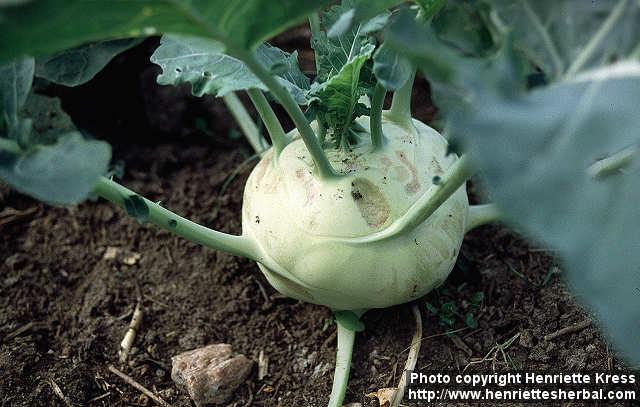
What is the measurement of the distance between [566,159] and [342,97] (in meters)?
0.52

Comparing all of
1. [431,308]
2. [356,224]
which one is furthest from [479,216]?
[356,224]

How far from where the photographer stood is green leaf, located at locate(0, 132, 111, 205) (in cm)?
81

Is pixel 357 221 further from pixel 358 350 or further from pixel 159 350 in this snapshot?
pixel 159 350

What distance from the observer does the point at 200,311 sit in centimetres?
151

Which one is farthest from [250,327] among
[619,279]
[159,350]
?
[619,279]

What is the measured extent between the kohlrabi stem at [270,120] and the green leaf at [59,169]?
1.37ft

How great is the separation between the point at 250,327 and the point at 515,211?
878 millimetres

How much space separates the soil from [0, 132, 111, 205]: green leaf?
60cm

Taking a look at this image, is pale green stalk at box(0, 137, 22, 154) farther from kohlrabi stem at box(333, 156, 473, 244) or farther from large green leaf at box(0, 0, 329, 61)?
kohlrabi stem at box(333, 156, 473, 244)

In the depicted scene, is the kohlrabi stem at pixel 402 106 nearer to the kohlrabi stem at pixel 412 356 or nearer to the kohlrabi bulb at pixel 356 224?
the kohlrabi bulb at pixel 356 224

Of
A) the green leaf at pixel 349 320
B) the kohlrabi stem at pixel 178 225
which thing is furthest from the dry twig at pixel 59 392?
the green leaf at pixel 349 320

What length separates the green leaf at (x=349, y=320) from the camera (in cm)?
133

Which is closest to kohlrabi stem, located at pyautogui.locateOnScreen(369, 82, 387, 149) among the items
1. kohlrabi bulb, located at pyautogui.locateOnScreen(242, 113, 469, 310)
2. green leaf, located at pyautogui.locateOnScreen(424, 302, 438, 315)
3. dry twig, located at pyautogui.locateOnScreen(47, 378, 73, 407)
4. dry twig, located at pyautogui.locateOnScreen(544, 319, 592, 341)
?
kohlrabi bulb, located at pyautogui.locateOnScreen(242, 113, 469, 310)

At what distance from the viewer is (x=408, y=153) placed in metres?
1.26
